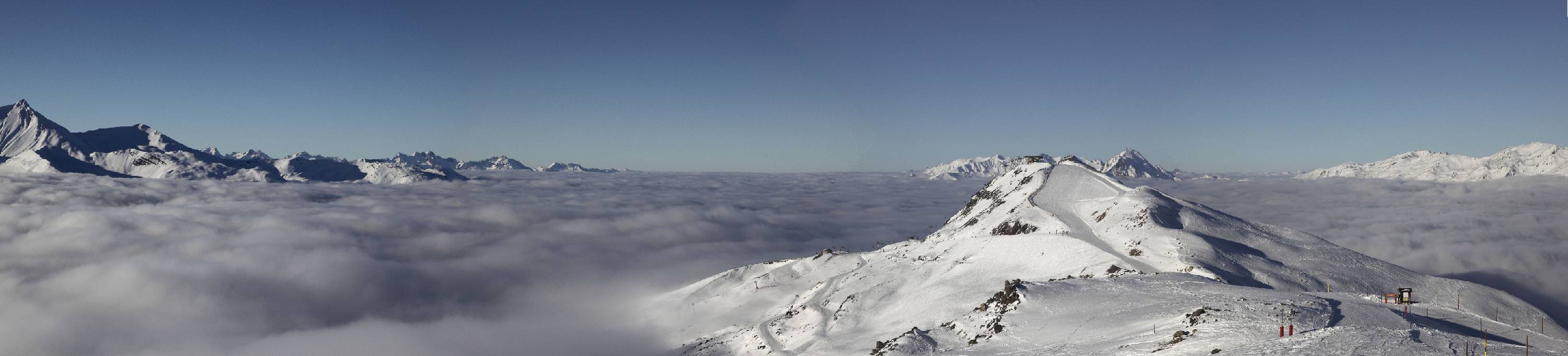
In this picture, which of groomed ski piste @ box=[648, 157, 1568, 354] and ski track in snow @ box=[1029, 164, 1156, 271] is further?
ski track in snow @ box=[1029, 164, 1156, 271]

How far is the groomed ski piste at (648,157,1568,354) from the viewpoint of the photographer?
1093 inches

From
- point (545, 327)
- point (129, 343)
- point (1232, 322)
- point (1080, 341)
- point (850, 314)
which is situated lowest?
Result: point (129, 343)

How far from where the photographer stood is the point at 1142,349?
27.4 m

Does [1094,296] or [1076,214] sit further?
[1076,214]

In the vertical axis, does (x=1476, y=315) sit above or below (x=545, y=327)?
above

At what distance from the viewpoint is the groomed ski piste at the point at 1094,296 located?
27750mm

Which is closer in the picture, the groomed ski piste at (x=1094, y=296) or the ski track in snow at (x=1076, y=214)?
the groomed ski piste at (x=1094, y=296)

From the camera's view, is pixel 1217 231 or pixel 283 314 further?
pixel 283 314

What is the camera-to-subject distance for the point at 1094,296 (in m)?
44.3

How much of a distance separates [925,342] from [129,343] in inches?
8441

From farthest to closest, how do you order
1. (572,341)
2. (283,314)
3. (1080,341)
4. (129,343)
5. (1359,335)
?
(283,314)
(129,343)
(572,341)
(1080,341)
(1359,335)

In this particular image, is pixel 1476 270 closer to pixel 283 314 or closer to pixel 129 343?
pixel 283 314

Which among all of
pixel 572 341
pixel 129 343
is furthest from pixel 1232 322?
pixel 129 343

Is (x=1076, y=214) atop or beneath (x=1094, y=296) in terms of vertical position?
atop
